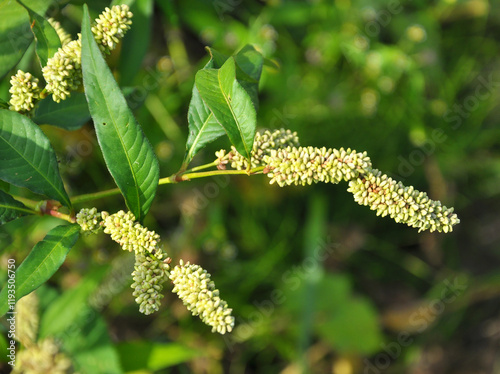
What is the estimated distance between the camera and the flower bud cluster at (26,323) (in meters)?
1.99

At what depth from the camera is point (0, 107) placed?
1367 mm

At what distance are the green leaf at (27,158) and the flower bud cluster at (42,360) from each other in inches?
34.9

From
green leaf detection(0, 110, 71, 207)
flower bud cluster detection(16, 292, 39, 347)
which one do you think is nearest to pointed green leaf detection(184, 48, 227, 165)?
green leaf detection(0, 110, 71, 207)

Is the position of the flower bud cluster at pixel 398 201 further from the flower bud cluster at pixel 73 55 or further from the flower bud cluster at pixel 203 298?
the flower bud cluster at pixel 73 55

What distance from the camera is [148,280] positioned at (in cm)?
119

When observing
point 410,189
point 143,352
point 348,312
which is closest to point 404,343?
point 348,312

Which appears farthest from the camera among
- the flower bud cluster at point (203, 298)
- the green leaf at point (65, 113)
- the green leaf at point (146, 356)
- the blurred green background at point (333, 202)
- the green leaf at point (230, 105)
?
the blurred green background at point (333, 202)

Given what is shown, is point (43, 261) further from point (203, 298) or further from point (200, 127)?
point (200, 127)

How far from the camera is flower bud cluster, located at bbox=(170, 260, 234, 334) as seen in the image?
113 centimetres

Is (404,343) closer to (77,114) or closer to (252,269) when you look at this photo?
(252,269)

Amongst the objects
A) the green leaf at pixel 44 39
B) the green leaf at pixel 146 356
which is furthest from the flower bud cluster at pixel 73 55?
the green leaf at pixel 146 356

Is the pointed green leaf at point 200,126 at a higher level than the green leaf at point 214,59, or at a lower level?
lower

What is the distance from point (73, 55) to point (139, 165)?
0.34 metres

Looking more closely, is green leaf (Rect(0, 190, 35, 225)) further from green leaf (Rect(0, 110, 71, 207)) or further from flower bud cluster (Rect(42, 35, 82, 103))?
flower bud cluster (Rect(42, 35, 82, 103))
